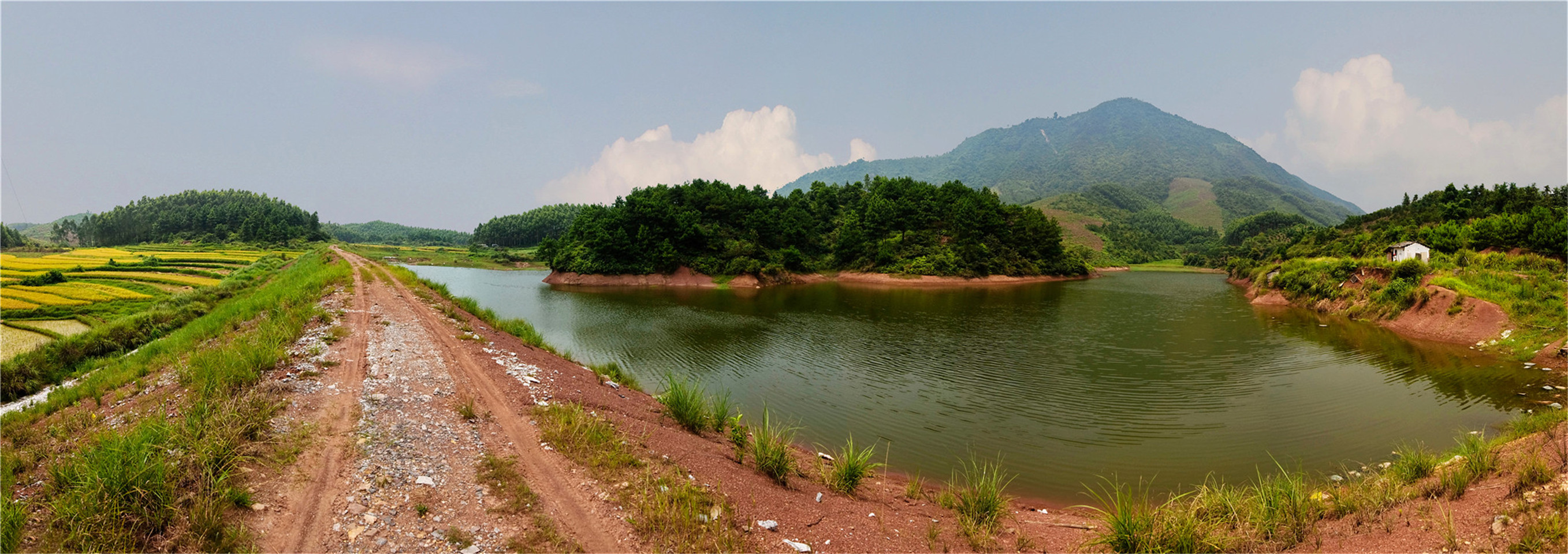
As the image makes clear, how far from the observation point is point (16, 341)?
1606cm

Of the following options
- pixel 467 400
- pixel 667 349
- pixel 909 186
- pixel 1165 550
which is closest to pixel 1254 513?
pixel 1165 550

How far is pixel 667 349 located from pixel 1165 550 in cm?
1660

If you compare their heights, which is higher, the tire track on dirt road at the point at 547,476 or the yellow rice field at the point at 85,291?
the yellow rice field at the point at 85,291

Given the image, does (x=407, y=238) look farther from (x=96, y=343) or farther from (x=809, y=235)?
(x=96, y=343)

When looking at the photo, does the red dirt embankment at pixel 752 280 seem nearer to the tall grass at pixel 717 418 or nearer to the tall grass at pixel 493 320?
the tall grass at pixel 493 320

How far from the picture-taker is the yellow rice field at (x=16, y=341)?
1471 cm

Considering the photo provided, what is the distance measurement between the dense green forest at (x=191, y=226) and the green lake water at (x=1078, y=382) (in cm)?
10307

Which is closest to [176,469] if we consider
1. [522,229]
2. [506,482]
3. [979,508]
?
[506,482]

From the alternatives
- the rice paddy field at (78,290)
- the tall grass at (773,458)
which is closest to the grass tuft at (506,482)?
the tall grass at (773,458)

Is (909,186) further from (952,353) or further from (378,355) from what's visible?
(378,355)

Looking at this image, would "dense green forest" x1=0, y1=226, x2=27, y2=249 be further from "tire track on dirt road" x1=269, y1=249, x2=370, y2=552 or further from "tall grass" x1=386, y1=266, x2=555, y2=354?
"tire track on dirt road" x1=269, y1=249, x2=370, y2=552

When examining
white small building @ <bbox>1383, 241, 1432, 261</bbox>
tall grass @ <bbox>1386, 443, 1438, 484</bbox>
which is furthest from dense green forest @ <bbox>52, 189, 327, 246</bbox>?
white small building @ <bbox>1383, 241, 1432, 261</bbox>

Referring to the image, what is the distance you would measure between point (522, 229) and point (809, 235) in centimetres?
9050

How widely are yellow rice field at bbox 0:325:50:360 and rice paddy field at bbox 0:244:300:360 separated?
0.02 m
